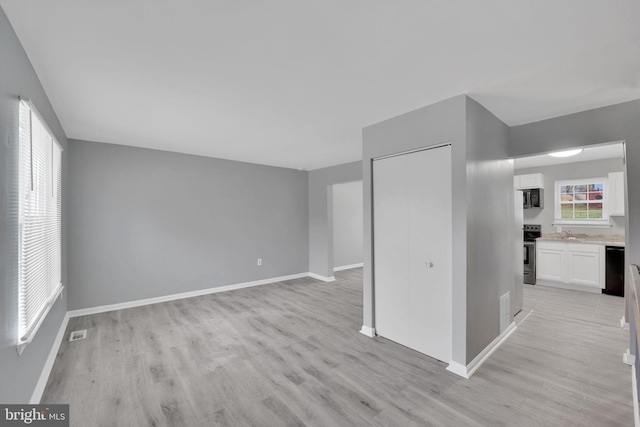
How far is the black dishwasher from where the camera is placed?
437 centimetres

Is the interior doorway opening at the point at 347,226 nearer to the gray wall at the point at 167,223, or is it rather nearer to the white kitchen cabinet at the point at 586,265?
the gray wall at the point at 167,223

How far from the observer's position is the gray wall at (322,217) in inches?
229

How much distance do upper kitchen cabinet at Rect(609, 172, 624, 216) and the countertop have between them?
1.42 ft

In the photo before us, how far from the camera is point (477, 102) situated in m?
2.53

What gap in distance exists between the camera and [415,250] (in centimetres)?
277

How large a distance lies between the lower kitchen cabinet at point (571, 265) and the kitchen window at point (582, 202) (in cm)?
87

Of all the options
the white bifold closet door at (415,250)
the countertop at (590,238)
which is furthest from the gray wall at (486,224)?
the countertop at (590,238)

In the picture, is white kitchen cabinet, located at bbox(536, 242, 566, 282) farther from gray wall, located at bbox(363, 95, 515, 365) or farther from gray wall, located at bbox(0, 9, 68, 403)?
gray wall, located at bbox(0, 9, 68, 403)

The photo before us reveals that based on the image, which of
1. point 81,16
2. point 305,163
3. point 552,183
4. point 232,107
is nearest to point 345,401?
point 232,107

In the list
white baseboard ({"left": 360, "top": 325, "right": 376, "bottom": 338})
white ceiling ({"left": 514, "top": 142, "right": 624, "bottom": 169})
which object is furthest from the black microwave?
white baseboard ({"left": 360, "top": 325, "right": 376, "bottom": 338})

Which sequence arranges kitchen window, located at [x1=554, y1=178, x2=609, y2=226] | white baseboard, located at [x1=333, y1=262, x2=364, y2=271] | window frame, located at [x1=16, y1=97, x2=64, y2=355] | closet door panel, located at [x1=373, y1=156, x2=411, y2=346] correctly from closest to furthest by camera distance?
window frame, located at [x1=16, y1=97, x2=64, y2=355], closet door panel, located at [x1=373, y1=156, x2=411, y2=346], kitchen window, located at [x1=554, y1=178, x2=609, y2=226], white baseboard, located at [x1=333, y1=262, x2=364, y2=271]

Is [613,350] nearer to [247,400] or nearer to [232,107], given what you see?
[247,400]

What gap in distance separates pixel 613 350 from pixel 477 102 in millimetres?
2843

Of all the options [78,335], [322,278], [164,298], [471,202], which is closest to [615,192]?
[471,202]
